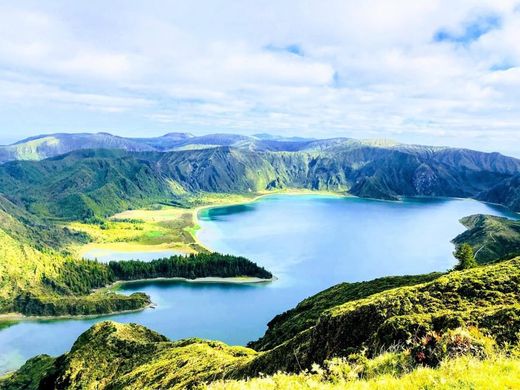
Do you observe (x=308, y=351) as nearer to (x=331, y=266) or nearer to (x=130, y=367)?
(x=130, y=367)

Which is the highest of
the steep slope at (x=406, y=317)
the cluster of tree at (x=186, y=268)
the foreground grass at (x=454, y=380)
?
the foreground grass at (x=454, y=380)

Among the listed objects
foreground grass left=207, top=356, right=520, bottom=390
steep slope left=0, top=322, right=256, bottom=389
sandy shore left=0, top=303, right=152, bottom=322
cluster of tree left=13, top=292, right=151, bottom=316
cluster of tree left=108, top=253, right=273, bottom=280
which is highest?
foreground grass left=207, top=356, right=520, bottom=390

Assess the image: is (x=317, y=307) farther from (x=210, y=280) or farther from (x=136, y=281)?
(x=136, y=281)

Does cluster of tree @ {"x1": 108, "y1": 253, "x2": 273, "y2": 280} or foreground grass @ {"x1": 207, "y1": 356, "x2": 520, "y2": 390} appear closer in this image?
foreground grass @ {"x1": 207, "y1": 356, "x2": 520, "y2": 390}

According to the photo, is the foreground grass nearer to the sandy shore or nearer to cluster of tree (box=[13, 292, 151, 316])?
the sandy shore

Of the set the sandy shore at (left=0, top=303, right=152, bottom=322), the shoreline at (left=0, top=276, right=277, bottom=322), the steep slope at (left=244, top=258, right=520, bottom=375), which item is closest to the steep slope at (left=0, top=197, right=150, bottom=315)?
the sandy shore at (left=0, top=303, right=152, bottom=322)

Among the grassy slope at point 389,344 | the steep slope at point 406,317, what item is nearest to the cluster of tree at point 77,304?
the grassy slope at point 389,344

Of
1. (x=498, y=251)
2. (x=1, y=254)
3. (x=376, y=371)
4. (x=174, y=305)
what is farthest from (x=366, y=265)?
(x=376, y=371)

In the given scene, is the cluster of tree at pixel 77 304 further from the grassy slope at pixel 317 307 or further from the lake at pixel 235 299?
the grassy slope at pixel 317 307
